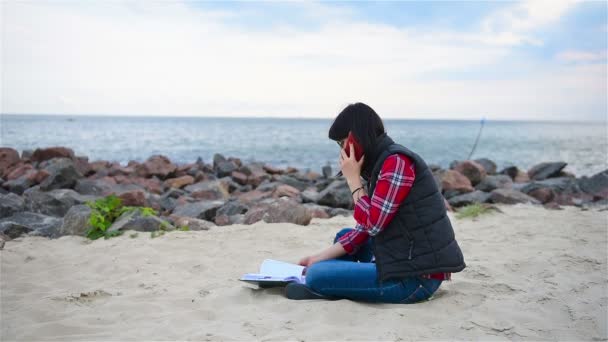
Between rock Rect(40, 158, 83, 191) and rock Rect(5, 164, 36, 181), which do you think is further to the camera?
rock Rect(5, 164, 36, 181)

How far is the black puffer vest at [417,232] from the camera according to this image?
3.19m

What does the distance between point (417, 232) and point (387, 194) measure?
0.34 meters

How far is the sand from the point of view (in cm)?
306

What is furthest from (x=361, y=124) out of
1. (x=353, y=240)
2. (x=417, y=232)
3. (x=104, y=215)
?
(x=104, y=215)

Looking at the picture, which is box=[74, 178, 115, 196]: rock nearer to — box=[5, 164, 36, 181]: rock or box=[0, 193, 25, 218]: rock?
box=[0, 193, 25, 218]: rock

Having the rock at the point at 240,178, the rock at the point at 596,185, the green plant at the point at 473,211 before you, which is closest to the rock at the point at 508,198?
the green plant at the point at 473,211

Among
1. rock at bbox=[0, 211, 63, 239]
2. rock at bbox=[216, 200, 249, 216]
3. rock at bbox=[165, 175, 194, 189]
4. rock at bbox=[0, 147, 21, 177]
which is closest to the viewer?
rock at bbox=[0, 211, 63, 239]

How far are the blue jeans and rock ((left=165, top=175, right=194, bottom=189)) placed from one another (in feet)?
31.0

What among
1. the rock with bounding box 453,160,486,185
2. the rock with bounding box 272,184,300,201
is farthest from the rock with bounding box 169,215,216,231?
the rock with bounding box 453,160,486,185

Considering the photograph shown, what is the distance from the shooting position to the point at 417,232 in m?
3.19

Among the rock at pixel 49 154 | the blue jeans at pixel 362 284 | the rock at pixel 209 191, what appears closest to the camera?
the blue jeans at pixel 362 284

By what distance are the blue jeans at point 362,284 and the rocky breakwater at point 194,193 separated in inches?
113

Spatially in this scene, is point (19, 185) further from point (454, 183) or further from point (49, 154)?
point (454, 183)

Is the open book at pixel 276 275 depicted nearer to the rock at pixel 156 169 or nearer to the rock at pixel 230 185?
the rock at pixel 230 185
